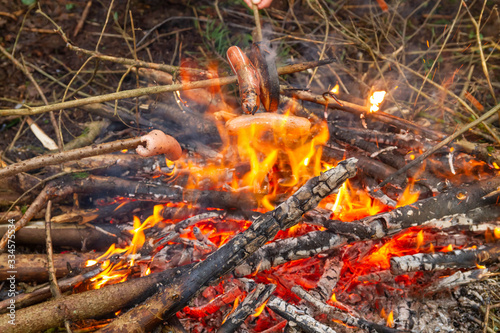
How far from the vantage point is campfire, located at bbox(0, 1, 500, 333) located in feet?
6.93

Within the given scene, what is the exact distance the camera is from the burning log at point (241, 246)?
6.64 ft

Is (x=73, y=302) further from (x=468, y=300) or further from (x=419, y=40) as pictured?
(x=419, y=40)

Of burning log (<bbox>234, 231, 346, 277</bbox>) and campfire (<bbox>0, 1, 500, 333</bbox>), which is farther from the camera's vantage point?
burning log (<bbox>234, 231, 346, 277</bbox>)

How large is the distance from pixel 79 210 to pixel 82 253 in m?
0.40

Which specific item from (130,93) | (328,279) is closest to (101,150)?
(130,93)

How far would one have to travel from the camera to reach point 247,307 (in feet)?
6.93

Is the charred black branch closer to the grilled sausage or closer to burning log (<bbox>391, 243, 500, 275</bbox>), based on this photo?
burning log (<bbox>391, 243, 500, 275</bbox>)

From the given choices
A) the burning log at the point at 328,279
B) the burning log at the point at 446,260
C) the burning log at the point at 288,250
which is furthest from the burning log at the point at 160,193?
the burning log at the point at 446,260

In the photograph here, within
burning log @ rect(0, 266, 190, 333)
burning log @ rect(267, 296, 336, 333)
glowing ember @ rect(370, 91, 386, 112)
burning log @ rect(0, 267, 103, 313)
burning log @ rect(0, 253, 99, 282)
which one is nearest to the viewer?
burning log @ rect(0, 266, 190, 333)

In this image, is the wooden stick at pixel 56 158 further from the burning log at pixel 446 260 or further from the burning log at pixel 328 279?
the burning log at pixel 446 260

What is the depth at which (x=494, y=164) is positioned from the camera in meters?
2.78

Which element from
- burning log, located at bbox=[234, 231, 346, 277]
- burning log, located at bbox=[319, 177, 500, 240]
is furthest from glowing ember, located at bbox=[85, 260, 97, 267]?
burning log, located at bbox=[319, 177, 500, 240]

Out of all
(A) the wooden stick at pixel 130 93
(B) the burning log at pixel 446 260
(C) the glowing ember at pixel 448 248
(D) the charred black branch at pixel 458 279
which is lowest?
(D) the charred black branch at pixel 458 279

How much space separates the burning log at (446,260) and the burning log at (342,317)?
43 centimetres
